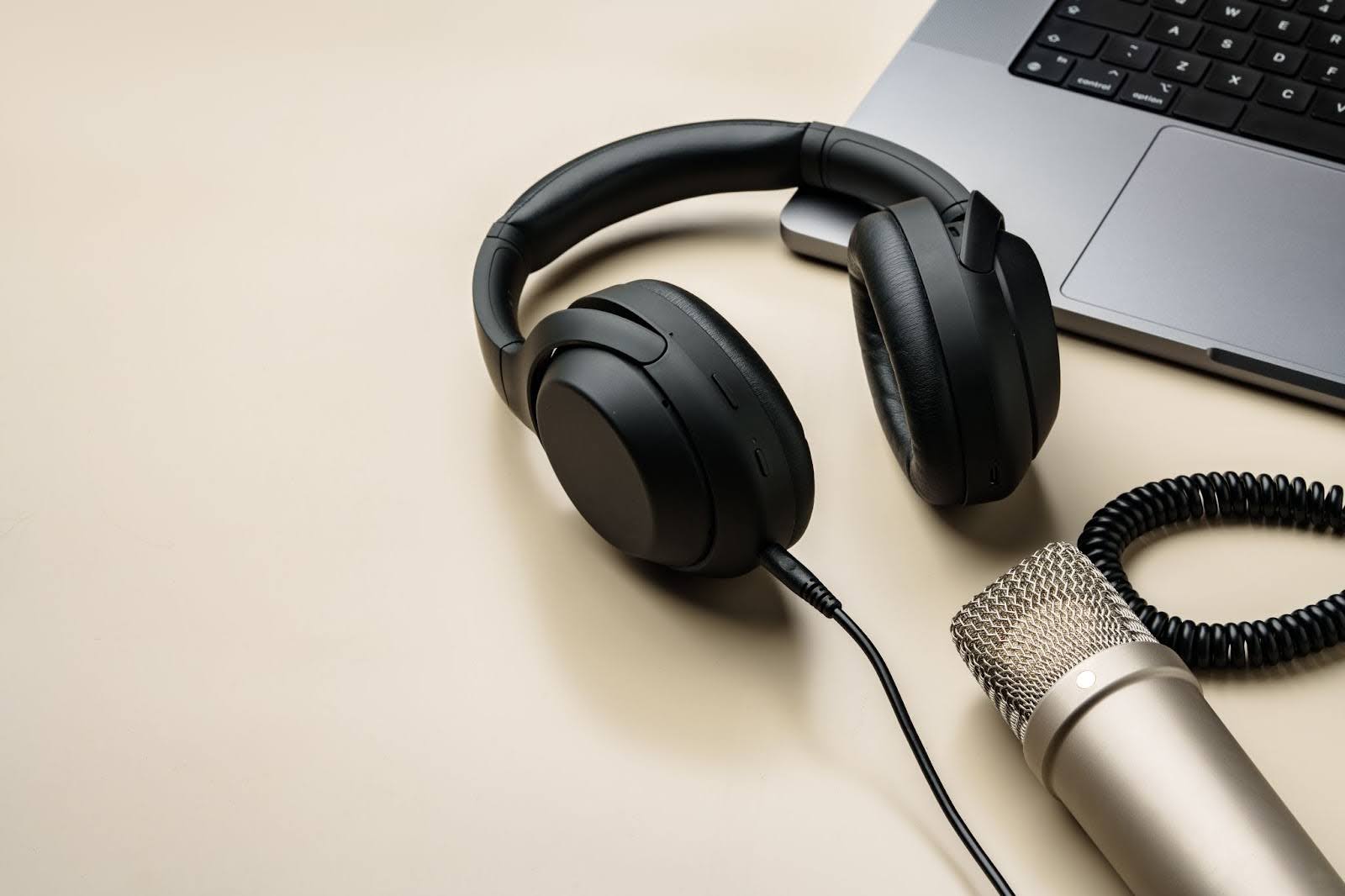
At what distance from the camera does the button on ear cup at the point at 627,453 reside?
61cm

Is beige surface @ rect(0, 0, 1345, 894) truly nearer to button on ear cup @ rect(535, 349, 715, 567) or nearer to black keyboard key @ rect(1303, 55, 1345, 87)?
button on ear cup @ rect(535, 349, 715, 567)

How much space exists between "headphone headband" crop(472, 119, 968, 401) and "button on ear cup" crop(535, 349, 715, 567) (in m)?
0.13

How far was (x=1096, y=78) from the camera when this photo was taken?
3.00 ft

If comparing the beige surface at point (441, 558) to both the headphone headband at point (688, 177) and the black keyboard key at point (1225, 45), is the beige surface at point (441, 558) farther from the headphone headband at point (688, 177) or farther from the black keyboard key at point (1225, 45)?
the black keyboard key at point (1225, 45)

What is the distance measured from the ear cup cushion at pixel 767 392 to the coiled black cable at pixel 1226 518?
157mm

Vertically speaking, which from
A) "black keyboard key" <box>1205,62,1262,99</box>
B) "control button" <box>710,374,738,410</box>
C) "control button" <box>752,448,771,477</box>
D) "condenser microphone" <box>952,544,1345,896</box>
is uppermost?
"black keyboard key" <box>1205,62,1262,99</box>

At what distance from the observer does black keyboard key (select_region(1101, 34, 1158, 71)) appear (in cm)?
91

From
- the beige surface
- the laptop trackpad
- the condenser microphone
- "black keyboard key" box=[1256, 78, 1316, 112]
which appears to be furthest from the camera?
"black keyboard key" box=[1256, 78, 1316, 112]

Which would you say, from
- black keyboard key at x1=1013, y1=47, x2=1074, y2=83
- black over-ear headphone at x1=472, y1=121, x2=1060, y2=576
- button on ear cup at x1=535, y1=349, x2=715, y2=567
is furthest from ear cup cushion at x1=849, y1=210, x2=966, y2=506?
black keyboard key at x1=1013, y1=47, x2=1074, y2=83

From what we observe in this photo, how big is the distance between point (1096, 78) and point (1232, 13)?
0.10 meters

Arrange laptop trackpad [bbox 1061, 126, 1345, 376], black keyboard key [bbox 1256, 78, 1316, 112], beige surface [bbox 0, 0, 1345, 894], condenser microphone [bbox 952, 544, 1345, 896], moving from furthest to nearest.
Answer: black keyboard key [bbox 1256, 78, 1316, 112], laptop trackpad [bbox 1061, 126, 1345, 376], beige surface [bbox 0, 0, 1345, 894], condenser microphone [bbox 952, 544, 1345, 896]

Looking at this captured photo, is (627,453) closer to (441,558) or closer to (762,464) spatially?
(762,464)

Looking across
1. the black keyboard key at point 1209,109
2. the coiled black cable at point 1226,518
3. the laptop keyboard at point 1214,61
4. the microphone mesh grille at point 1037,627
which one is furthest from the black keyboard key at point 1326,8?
the microphone mesh grille at point 1037,627

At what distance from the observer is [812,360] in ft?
2.69
